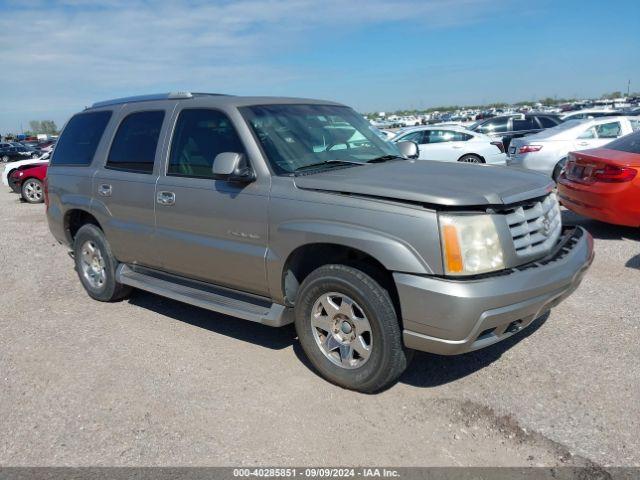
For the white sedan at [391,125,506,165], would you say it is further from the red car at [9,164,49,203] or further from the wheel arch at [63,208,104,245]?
the red car at [9,164,49,203]

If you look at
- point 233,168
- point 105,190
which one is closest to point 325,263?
point 233,168

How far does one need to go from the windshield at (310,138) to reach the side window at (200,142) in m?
0.20

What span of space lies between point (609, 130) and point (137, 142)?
11.0 m

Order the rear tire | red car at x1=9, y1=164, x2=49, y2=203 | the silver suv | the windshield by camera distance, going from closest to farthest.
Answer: the silver suv, the windshield, the rear tire, red car at x1=9, y1=164, x2=49, y2=203

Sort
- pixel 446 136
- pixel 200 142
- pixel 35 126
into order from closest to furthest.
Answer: pixel 200 142 < pixel 446 136 < pixel 35 126

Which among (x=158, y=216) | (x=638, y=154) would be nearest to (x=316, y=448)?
(x=158, y=216)

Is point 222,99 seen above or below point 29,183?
above

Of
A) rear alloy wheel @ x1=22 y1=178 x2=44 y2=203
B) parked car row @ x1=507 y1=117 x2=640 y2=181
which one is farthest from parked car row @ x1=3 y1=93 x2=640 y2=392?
rear alloy wheel @ x1=22 y1=178 x2=44 y2=203

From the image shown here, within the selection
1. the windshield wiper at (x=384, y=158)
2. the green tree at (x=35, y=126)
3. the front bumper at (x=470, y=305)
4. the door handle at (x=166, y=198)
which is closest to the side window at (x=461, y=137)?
the windshield wiper at (x=384, y=158)

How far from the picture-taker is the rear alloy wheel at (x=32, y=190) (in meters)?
15.6

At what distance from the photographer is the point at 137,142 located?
5164mm

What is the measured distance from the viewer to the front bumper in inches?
127

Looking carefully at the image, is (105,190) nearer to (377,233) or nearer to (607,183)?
(377,233)

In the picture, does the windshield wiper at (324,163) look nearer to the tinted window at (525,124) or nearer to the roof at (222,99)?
the roof at (222,99)
